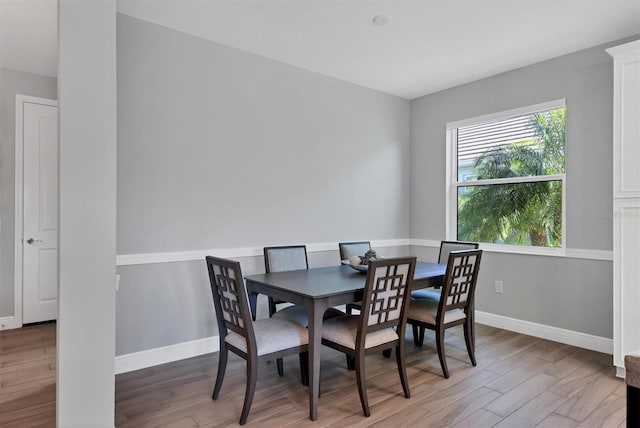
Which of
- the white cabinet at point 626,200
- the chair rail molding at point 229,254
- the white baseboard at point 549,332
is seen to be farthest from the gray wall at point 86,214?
the white baseboard at point 549,332

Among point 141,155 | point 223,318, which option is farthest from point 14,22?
point 223,318

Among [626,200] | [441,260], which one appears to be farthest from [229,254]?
[626,200]

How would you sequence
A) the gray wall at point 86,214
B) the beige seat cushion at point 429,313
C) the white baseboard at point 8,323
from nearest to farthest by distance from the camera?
the gray wall at point 86,214, the beige seat cushion at point 429,313, the white baseboard at point 8,323

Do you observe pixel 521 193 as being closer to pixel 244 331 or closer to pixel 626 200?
pixel 626 200

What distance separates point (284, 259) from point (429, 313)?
124cm

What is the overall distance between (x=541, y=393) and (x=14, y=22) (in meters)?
4.71

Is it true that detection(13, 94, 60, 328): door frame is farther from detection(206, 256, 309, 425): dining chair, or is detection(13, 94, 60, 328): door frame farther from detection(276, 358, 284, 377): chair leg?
detection(276, 358, 284, 377): chair leg

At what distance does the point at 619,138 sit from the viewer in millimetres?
2820

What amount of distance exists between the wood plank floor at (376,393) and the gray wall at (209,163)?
56cm

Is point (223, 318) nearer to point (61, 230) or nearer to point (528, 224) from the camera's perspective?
point (61, 230)

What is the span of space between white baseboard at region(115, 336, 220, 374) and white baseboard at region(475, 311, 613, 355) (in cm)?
282

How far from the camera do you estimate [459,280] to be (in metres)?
2.85

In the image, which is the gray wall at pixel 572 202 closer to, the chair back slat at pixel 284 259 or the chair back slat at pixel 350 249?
the chair back slat at pixel 350 249

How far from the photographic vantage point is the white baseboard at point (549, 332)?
3295mm
